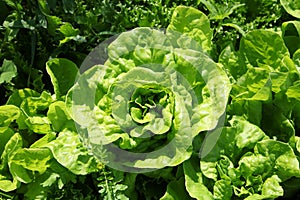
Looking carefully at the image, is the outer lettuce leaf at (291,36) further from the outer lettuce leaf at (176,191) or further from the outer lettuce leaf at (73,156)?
the outer lettuce leaf at (73,156)

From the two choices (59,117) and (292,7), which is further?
(292,7)

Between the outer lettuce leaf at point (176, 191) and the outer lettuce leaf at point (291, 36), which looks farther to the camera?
the outer lettuce leaf at point (291, 36)

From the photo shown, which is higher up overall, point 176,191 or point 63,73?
point 63,73

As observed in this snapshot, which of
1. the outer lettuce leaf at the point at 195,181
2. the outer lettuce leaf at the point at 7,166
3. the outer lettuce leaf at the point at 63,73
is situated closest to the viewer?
the outer lettuce leaf at the point at 195,181

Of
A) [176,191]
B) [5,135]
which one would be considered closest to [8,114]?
[5,135]

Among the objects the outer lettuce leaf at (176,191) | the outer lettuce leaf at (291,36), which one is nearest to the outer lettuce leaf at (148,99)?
the outer lettuce leaf at (176,191)

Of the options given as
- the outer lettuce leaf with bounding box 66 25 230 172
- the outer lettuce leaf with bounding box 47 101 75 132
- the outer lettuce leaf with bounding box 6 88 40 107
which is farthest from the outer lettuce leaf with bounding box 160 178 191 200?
the outer lettuce leaf with bounding box 6 88 40 107

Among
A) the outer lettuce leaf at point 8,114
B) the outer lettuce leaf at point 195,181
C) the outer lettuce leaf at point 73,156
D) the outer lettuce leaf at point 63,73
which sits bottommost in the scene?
the outer lettuce leaf at point 195,181

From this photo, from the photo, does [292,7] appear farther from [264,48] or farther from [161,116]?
[161,116]

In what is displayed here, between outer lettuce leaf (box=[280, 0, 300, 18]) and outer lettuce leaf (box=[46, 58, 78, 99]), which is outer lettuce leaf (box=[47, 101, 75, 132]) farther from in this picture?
outer lettuce leaf (box=[280, 0, 300, 18])

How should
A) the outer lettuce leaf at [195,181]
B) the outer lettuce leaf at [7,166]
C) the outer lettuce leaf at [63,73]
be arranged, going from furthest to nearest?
the outer lettuce leaf at [63,73], the outer lettuce leaf at [7,166], the outer lettuce leaf at [195,181]
